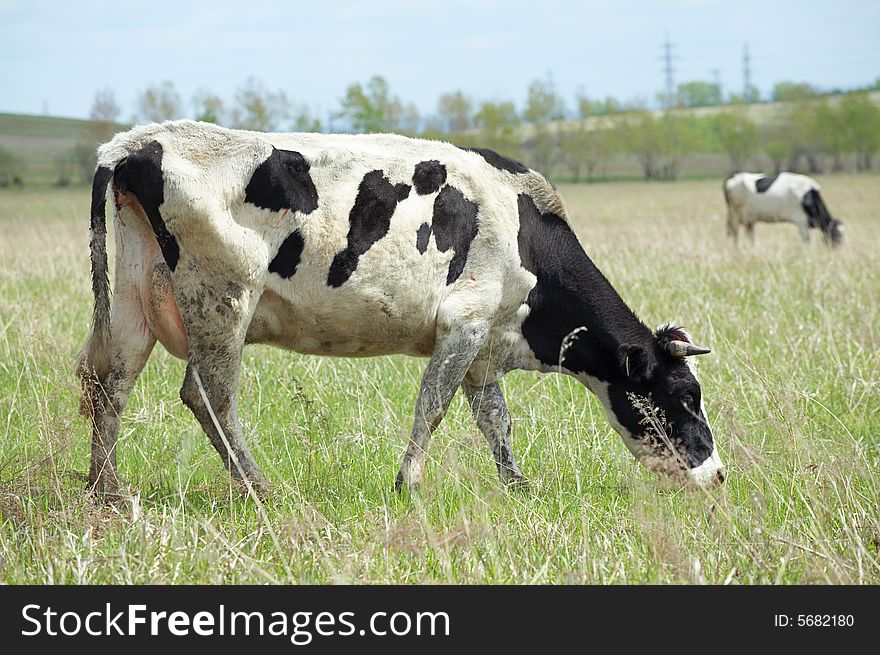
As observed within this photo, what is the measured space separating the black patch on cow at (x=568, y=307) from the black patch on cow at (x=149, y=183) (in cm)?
221

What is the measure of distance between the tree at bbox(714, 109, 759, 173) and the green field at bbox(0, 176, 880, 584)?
123 meters

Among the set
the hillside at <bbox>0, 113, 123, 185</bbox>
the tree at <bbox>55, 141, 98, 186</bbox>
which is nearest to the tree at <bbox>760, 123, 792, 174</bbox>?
the tree at <bbox>55, 141, 98, 186</bbox>

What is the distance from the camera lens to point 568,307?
626 centimetres

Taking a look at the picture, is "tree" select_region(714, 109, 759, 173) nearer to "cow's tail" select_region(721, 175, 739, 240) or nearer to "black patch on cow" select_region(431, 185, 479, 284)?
"cow's tail" select_region(721, 175, 739, 240)

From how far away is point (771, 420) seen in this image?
204 inches

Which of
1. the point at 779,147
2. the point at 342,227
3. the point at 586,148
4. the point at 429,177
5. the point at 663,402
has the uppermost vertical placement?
the point at 429,177

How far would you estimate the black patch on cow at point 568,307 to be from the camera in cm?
621

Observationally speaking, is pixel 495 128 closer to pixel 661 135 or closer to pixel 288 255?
pixel 661 135

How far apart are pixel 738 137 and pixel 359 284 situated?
129046 millimetres

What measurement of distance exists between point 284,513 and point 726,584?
89.0 inches

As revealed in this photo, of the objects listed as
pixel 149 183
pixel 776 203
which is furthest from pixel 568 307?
pixel 776 203

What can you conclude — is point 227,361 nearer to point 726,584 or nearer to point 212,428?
point 212,428

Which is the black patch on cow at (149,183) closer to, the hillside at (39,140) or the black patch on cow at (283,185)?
the black patch on cow at (283,185)

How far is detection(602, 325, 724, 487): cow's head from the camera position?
239 inches
